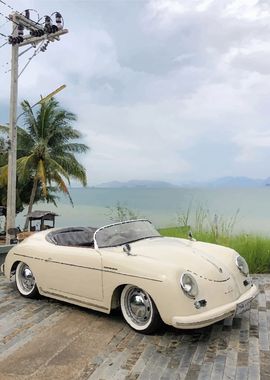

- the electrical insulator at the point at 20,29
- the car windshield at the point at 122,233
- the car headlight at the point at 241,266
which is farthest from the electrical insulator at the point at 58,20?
the car headlight at the point at 241,266

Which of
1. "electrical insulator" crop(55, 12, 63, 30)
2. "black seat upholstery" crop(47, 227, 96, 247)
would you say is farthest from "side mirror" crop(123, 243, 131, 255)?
"electrical insulator" crop(55, 12, 63, 30)

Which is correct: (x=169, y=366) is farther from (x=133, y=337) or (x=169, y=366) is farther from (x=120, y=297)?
(x=120, y=297)

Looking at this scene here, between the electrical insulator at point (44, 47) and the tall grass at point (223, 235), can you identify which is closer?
the tall grass at point (223, 235)

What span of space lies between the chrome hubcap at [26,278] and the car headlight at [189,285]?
8.60 ft

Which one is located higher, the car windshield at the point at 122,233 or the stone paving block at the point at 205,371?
the car windshield at the point at 122,233

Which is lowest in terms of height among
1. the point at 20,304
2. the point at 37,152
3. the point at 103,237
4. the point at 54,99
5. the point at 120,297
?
the point at 20,304

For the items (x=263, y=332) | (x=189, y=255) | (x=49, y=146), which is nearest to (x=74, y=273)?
(x=189, y=255)

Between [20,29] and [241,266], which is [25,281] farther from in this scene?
[20,29]

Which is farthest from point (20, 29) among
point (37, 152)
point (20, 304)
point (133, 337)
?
point (133, 337)

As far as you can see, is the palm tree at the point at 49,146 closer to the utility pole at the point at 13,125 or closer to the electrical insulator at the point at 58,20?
the utility pole at the point at 13,125

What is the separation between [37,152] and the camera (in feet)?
85.6

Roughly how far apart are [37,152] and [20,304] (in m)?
21.4

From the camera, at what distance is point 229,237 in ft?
30.5

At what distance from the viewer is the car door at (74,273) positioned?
15.7ft
